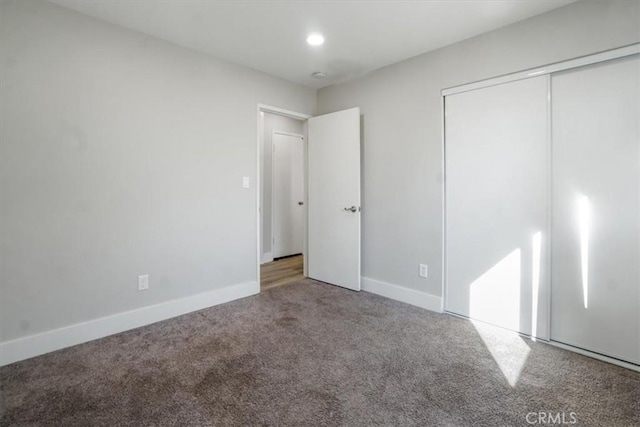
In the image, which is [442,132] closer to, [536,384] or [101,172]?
[536,384]

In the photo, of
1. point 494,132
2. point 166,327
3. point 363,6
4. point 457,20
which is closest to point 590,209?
point 494,132

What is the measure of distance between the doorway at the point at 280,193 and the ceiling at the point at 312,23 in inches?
74.4

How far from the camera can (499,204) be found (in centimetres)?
254

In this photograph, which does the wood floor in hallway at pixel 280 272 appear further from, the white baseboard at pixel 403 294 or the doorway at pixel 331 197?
the white baseboard at pixel 403 294

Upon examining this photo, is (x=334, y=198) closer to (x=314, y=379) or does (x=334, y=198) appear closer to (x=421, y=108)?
(x=421, y=108)

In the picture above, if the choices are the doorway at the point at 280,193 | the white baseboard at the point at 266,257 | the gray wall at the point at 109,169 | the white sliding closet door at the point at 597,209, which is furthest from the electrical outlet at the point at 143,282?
the white sliding closet door at the point at 597,209

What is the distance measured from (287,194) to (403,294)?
2.84m

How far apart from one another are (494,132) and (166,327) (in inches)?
125

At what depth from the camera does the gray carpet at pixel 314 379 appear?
156cm

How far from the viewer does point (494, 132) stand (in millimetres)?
2551

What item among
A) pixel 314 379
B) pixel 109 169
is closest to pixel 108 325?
pixel 109 169

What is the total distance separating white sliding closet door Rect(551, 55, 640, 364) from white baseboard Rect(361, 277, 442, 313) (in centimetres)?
92

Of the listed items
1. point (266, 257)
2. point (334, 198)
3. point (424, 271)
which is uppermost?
point (334, 198)

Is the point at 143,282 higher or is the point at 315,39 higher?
the point at 315,39
